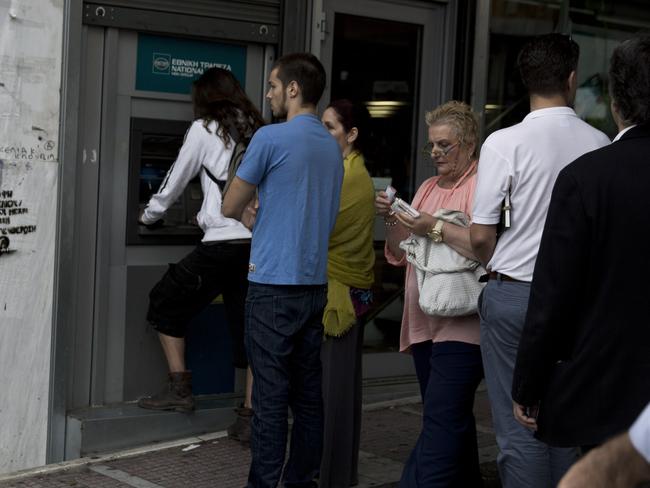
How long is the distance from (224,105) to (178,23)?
53cm

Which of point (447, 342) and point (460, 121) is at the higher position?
point (460, 121)

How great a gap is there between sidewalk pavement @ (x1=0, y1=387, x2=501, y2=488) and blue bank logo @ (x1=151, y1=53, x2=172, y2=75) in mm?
1858

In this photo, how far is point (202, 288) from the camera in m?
5.57

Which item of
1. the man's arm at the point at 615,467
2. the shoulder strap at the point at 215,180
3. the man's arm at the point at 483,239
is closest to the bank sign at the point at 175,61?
the shoulder strap at the point at 215,180

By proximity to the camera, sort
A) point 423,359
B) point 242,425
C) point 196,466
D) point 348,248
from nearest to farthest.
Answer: point 423,359 → point 348,248 → point 196,466 → point 242,425

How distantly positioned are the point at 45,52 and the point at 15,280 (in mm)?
1050

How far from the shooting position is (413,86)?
6.99 metres

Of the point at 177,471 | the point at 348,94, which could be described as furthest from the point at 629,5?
the point at 177,471

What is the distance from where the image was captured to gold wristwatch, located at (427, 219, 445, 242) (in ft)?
14.3

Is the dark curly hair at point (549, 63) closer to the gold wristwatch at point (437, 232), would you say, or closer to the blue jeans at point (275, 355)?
the gold wristwatch at point (437, 232)

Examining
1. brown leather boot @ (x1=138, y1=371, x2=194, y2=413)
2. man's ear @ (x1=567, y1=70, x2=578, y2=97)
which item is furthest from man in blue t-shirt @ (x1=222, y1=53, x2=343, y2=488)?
brown leather boot @ (x1=138, y1=371, x2=194, y2=413)

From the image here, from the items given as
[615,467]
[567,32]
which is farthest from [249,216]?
[567,32]

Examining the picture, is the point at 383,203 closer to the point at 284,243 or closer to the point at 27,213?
the point at 284,243

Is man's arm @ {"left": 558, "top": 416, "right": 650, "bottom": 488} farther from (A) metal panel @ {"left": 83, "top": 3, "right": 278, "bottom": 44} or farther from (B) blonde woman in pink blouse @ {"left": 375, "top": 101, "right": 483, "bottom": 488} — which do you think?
(A) metal panel @ {"left": 83, "top": 3, "right": 278, "bottom": 44}
